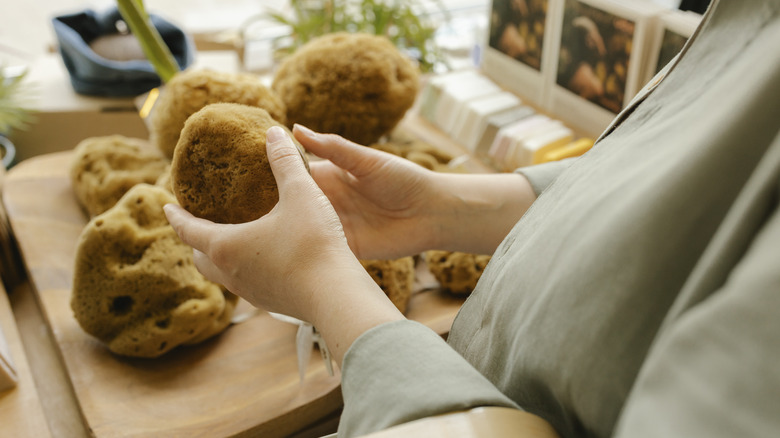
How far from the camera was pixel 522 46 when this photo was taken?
134cm

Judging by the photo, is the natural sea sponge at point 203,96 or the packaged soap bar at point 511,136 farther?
the packaged soap bar at point 511,136

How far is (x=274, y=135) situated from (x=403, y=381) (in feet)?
1.02

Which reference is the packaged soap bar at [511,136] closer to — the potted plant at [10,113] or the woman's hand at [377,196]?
the woman's hand at [377,196]

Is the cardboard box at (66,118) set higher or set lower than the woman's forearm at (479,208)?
lower

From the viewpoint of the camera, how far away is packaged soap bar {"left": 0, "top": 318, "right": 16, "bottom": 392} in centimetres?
78

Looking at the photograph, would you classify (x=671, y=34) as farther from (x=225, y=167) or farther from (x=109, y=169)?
(x=109, y=169)

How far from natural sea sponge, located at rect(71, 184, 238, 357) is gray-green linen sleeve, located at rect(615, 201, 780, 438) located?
0.64 m

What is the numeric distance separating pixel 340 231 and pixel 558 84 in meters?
0.87

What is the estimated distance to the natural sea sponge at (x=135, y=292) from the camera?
818 mm

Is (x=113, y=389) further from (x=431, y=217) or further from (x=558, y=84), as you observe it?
(x=558, y=84)

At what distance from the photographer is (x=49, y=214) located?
1.09 m

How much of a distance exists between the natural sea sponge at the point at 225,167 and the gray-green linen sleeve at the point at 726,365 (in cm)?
44

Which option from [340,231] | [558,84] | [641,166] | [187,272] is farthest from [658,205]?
[558,84]

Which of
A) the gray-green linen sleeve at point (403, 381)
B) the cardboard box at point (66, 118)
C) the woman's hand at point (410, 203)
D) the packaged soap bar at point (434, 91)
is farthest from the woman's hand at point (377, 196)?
the cardboard box at point (66, 118)
